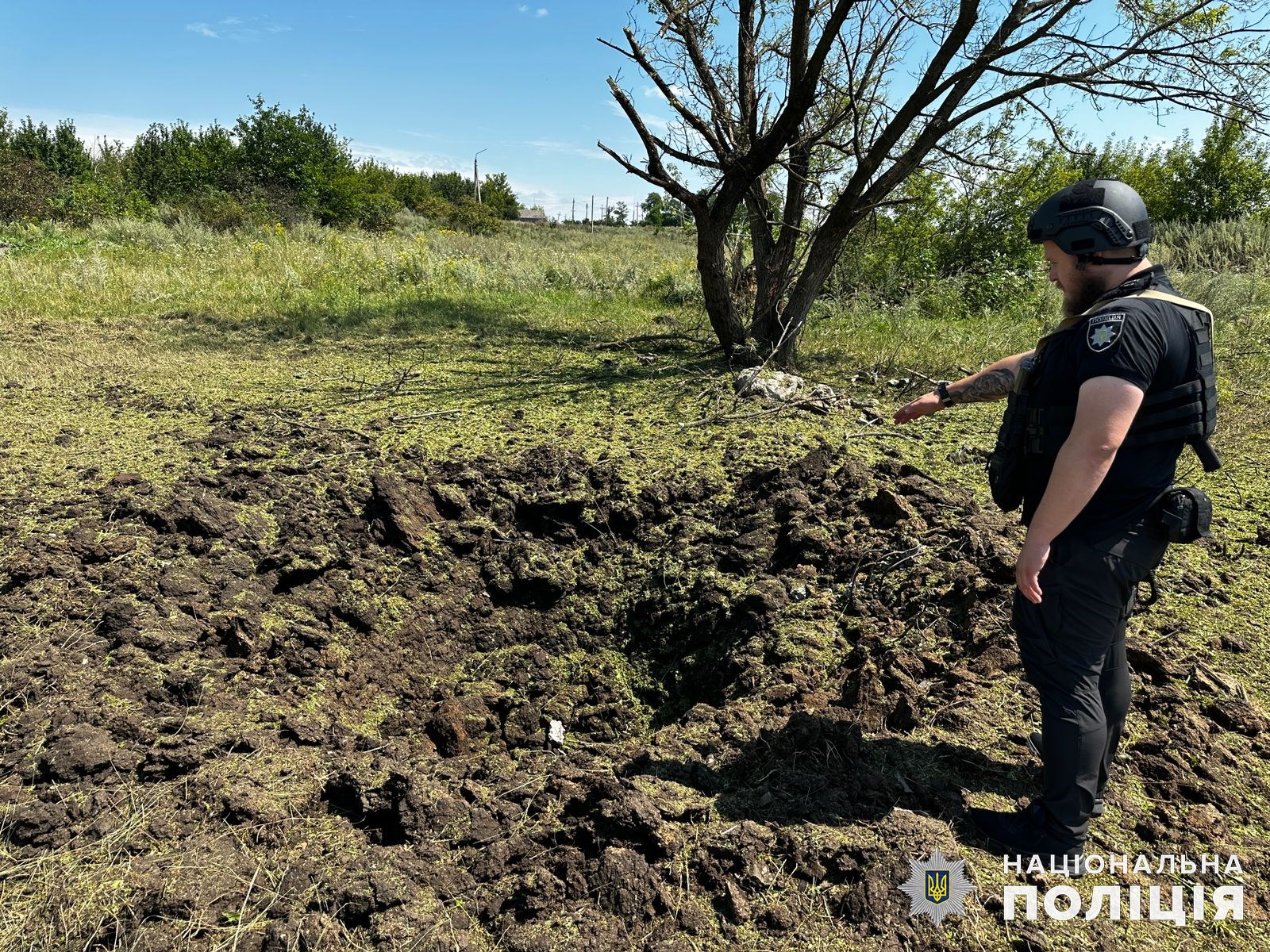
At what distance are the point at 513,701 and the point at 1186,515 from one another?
228 cm

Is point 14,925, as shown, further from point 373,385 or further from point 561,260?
point 561,260

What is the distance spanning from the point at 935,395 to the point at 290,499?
2.94m

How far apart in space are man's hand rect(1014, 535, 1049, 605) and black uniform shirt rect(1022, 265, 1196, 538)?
0.14 meters

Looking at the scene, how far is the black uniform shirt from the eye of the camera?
5.48 ft

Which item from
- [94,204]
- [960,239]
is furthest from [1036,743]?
[94,204]

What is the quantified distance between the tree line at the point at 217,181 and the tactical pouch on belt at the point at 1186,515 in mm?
21894

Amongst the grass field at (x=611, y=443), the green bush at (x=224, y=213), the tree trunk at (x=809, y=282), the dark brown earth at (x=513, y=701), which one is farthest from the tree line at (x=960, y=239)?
the green bush at (x=224, y=213)

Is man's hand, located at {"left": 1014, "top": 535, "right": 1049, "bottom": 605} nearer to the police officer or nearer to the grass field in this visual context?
the police officer

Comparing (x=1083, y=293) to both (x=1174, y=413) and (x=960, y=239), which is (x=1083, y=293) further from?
(x=960, y=239)

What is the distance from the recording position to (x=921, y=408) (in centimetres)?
248

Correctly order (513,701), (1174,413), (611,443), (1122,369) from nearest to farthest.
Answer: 1. (1122,369)
2. (1174,413)
3. (513,701)
4. (611,443)

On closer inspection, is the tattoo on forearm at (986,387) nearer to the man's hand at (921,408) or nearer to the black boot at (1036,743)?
the man's hand at (921,408)

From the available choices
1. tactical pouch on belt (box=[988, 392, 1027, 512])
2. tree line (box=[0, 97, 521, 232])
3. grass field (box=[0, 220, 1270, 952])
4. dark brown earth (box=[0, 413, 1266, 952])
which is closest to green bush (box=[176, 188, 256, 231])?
tree line (box=[0, 97, 521, 232])

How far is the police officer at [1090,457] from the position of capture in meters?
1.69
